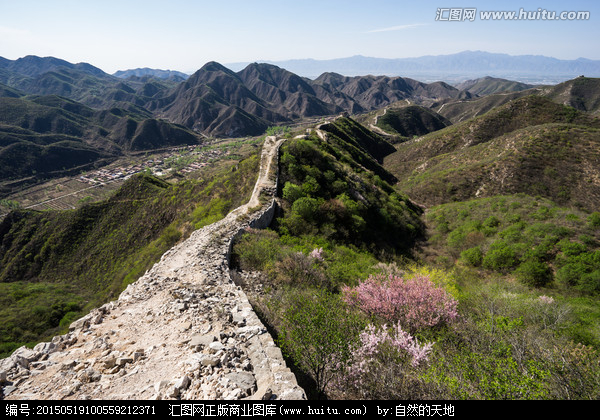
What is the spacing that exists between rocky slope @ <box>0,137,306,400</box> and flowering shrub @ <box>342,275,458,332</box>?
10.9 ft

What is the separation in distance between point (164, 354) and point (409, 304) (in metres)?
6.55

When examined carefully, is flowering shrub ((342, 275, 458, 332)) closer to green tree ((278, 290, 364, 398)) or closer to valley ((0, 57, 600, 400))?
valley ((0, 57, 600, 400))

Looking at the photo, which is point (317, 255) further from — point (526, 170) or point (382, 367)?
point (526, 170)

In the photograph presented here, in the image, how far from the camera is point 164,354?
5707 millimetres

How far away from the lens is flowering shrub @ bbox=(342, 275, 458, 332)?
6.96 m

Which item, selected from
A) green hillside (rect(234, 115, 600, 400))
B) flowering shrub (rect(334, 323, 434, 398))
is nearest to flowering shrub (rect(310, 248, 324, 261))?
green hillside (rect(234, 115, 600, 400))

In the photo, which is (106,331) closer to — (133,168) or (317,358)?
(317,358)

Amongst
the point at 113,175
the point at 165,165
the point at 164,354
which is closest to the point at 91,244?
the point at 164,354

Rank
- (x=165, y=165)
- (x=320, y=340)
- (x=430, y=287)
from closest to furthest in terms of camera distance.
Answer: (x=320, y=340)
(x=430, y=287)
(x=165, y=165)

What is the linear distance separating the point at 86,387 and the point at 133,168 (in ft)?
538

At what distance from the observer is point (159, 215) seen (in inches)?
1232

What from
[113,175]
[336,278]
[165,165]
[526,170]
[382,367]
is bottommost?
[113,175]

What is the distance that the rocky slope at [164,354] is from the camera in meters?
4.65

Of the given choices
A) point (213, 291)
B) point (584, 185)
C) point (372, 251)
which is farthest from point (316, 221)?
point (584, 185)
